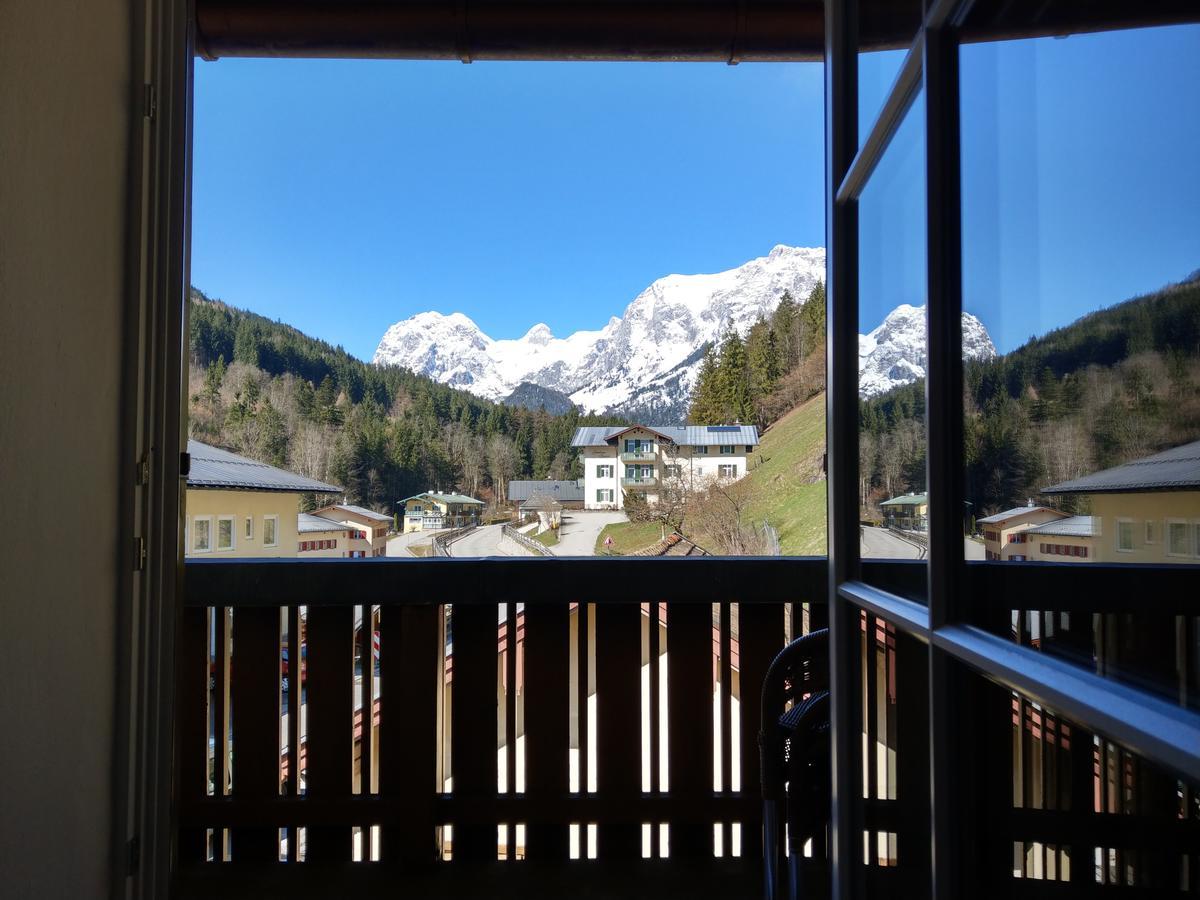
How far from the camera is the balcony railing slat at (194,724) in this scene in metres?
1.87

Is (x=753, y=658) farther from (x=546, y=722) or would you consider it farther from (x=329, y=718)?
(x=329, y=718)

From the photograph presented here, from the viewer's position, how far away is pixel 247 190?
288 inches

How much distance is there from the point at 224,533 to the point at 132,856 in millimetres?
1498

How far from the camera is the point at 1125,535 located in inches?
16.2

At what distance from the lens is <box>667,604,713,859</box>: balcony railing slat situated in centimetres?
189

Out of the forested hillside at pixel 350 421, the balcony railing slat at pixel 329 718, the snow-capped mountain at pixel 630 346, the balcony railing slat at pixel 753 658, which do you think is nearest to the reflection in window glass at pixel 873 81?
the balcony railing slat at pixel 753 658

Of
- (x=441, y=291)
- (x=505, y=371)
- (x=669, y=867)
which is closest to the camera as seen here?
(x=669, y=867)

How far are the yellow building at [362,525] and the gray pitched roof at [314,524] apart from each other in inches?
1.5

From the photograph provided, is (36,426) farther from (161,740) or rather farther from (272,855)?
(272,855)

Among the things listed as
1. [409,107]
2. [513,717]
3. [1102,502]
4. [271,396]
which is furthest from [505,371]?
[1102,502]

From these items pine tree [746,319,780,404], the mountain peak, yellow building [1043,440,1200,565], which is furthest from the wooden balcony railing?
the mountain peak

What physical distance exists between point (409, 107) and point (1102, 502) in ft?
30.7

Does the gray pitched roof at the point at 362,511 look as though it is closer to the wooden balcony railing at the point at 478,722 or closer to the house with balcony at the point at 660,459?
the house with balcony at the point at 660,459

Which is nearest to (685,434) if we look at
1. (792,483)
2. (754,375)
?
(754,375)
